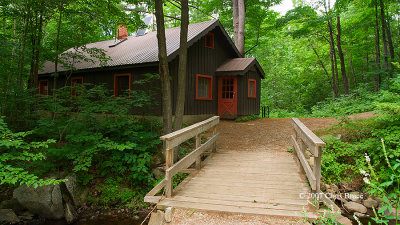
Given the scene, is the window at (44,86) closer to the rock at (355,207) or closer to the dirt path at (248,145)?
the dirt path at (248,145)

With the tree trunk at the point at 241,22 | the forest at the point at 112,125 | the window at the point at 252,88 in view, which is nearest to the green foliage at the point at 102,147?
the forest at the point at 112,125

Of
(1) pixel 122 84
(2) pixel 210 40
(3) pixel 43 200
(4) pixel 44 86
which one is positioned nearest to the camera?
(3) pixel 43 200

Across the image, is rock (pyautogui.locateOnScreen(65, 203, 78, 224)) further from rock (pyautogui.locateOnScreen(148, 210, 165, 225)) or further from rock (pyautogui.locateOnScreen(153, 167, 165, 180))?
rock (pyautogui.locateOnScreen(148, 210, 165, 225))

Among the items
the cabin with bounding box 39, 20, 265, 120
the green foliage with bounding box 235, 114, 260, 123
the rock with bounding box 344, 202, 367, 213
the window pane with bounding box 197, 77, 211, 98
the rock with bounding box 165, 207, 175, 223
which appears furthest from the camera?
the green foliage with bounding box 235, 114, 260, 123

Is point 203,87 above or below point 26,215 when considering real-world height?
above

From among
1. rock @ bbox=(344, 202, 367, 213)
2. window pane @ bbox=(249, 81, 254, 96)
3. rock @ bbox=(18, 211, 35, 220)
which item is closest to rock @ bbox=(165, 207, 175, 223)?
rock @ bbox=(344, 202, 367, 213)

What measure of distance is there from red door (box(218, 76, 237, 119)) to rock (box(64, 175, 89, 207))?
27.1 ft

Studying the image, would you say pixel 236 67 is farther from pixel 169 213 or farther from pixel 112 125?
pixel 169 213

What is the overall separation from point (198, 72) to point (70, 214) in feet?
26.6

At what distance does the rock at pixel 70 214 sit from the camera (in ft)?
19.1

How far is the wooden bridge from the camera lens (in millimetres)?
3424

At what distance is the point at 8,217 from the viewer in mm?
5926

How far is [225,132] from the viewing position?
10.4m

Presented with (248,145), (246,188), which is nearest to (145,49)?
(248,145)
